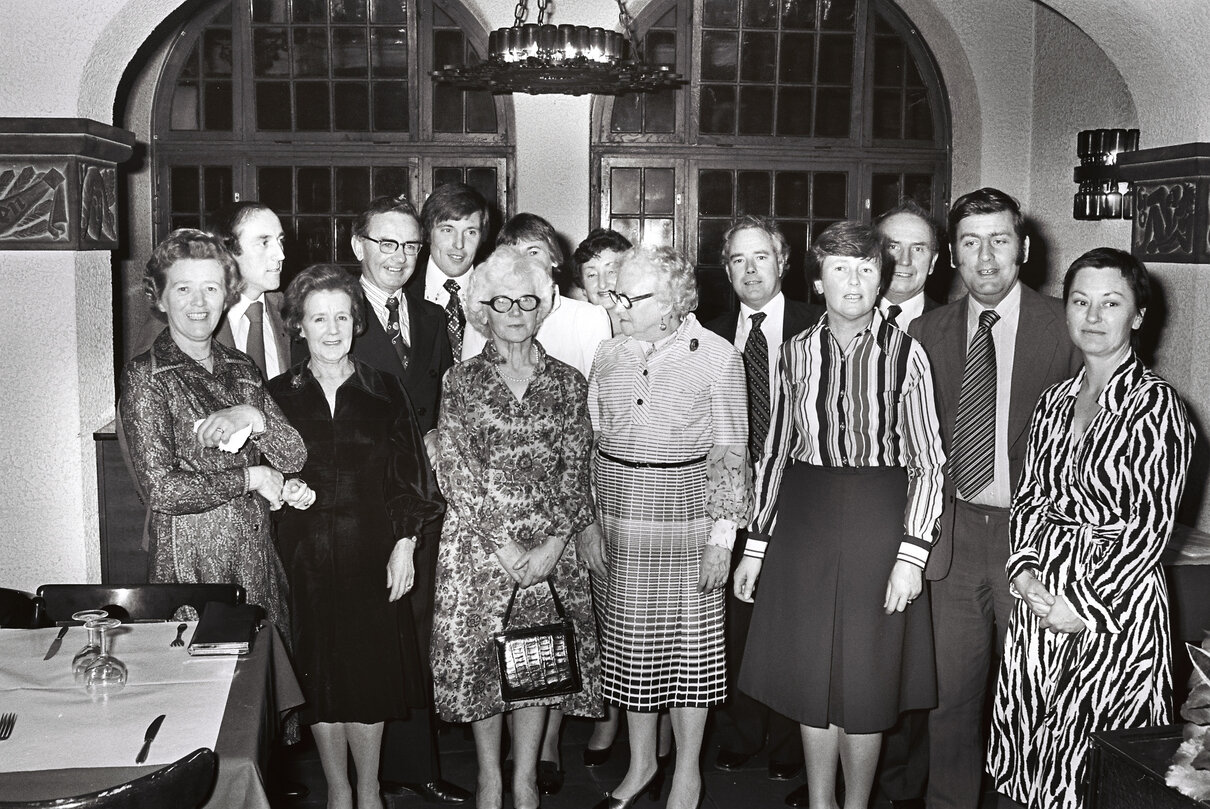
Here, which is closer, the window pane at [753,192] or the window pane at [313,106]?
the window pane at [313,106]

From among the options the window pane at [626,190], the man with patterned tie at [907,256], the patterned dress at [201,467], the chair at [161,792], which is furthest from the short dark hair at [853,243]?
the window pane at [626,190]

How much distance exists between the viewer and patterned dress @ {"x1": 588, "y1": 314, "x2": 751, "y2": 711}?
3.39 meters

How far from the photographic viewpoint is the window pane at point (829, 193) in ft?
23.8

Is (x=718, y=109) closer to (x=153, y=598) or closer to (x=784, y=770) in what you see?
(x=784, y=770)

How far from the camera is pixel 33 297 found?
4.17m

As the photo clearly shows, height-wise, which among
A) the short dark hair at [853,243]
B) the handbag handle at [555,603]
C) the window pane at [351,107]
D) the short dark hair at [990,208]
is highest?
the window pane at [351,107]

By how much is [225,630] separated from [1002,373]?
7.46 feet

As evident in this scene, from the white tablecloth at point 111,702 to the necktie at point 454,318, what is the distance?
1.56m

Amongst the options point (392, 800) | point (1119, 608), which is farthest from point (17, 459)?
point (1119, 608)

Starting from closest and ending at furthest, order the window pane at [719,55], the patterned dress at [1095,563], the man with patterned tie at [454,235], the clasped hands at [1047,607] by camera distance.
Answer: the patterned dress at [1095,563] → the clasped hands at [1047,607] → the man with patterned tie at [454,235] → the window pane at [719,55]

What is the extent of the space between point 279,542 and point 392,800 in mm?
1034

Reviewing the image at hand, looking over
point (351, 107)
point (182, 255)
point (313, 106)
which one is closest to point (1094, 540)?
point (182, 255)

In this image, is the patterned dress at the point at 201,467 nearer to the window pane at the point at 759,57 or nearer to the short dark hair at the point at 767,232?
the short dark hair at the point at 767,232

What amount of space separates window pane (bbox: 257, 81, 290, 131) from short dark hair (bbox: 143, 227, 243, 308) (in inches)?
153
